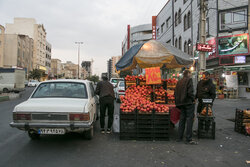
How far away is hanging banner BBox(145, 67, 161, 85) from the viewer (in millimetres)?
6098

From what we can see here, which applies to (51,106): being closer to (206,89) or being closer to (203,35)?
(206,89)

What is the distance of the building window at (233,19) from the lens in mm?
16312

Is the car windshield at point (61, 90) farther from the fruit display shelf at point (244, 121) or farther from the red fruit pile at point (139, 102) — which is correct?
the fruit display shelf at point (244, 121)

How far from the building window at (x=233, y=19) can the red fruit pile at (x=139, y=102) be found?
14.4 meters

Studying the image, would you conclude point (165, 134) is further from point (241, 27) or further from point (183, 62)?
point (241, 27)

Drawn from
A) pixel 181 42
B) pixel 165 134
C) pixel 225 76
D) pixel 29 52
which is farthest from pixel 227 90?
pixel 29 52

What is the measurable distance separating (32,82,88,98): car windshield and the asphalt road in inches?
47.8

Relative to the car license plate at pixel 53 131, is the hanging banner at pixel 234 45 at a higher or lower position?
higher

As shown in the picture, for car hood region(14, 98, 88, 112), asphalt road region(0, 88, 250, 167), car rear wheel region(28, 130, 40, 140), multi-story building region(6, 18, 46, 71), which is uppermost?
multi-story building region(6, 18, 46, 71)

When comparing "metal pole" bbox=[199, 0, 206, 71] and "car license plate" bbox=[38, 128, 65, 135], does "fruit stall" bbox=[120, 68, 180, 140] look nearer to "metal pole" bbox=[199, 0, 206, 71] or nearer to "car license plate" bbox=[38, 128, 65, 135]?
"car license plate" bbox=[38, 128, 65, 135]

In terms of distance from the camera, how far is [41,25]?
6838 cm

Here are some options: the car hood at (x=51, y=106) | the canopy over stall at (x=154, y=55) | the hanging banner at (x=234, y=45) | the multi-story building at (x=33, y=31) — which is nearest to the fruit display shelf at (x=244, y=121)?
the canopy over stall at (x=154, y=55)

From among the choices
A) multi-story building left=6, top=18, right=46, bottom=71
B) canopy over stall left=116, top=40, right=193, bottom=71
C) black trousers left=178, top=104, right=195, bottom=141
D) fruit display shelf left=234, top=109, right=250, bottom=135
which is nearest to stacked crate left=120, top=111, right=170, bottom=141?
black trousers left=178, top=104, right=195, bottom=141

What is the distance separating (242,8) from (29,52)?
58.9m
